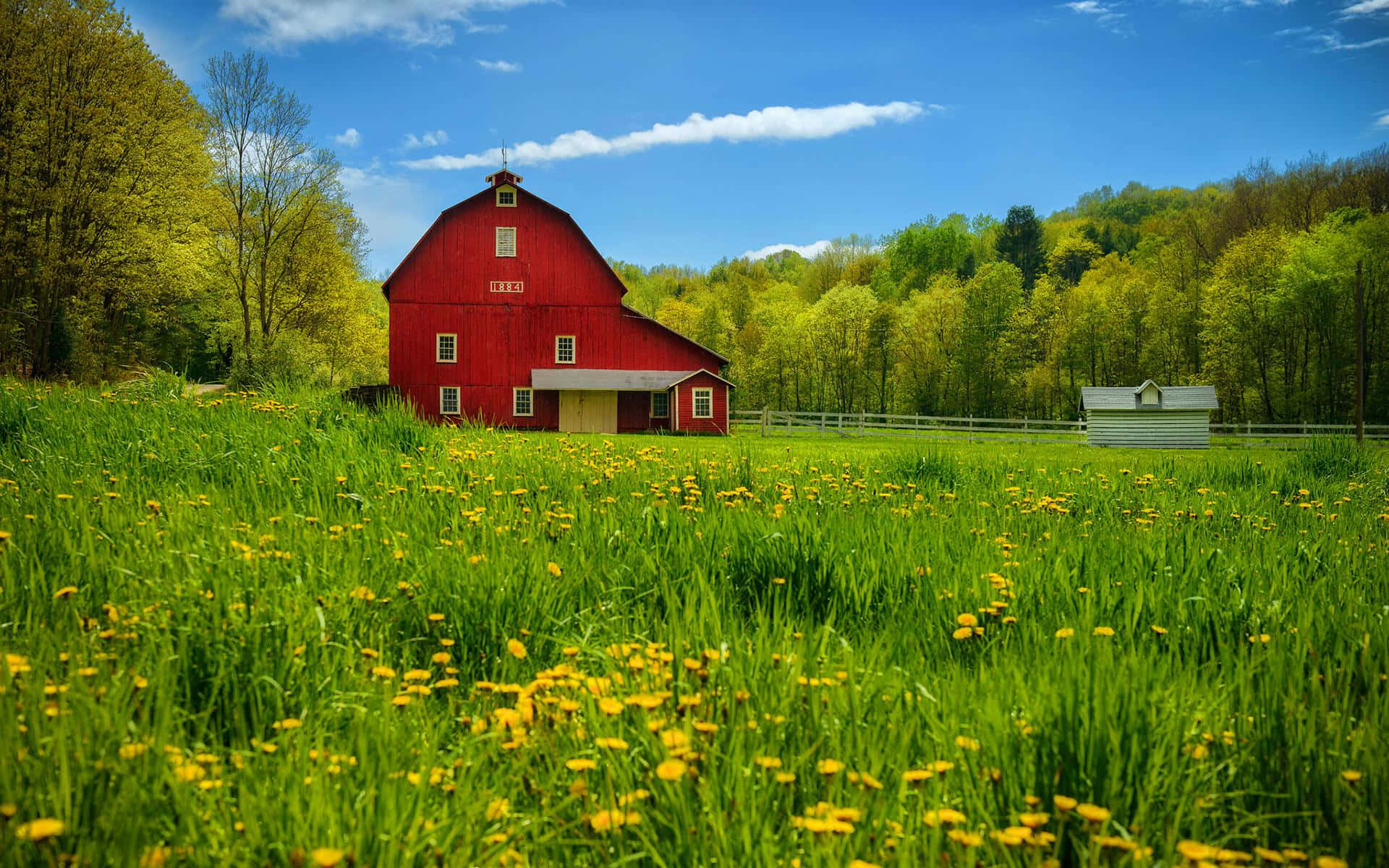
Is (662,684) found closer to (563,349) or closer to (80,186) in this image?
(563,349)

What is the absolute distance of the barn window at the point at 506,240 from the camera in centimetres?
3650

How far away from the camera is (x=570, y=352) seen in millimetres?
37188

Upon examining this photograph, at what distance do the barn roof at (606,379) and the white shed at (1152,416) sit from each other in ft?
56.8

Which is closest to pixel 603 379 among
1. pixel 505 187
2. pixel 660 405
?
pixel 660 405

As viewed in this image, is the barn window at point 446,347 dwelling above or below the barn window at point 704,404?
above

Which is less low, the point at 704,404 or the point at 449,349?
the point at 449,349

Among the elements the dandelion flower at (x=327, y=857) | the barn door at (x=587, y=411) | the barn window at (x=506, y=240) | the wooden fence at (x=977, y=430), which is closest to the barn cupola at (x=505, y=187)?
the barn window at (x=506, y=240)

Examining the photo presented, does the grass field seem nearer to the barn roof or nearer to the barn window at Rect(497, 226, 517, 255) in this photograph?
the barn roof

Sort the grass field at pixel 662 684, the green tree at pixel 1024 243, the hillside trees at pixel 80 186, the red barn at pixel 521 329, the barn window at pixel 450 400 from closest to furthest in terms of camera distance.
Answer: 1. the grass field at pixel 662 684
2. the hillside trees at pixel 80 186
3. the red barn at pixel 521 329
4. the barn window at pixel 450 400
5. the green tree at pixel 1024 243

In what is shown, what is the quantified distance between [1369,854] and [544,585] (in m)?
2.71

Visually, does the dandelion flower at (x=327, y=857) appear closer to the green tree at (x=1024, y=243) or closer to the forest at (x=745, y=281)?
the forest at (x=745, y=281)

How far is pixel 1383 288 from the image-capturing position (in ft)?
162

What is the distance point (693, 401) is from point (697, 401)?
0.72 feet

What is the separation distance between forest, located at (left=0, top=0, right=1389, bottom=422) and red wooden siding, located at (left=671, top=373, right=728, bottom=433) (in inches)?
606
